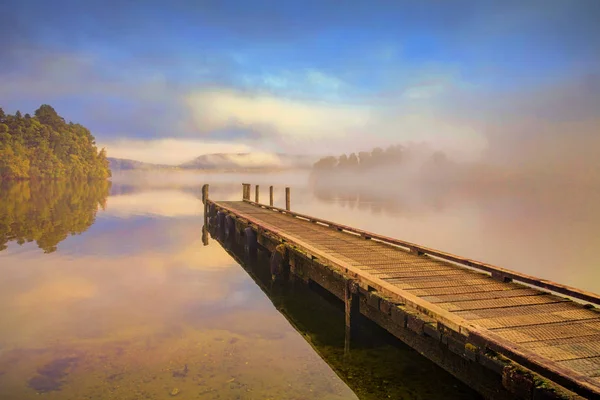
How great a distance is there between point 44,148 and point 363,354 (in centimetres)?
10031

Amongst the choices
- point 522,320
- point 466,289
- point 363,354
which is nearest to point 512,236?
point 466,289

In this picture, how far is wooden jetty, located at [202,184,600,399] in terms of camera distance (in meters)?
4.37

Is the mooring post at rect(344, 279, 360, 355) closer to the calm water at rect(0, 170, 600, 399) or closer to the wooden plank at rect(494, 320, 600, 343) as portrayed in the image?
the calm water at rect(0, 170, 600, 399)

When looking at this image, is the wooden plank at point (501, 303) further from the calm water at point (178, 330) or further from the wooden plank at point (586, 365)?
the wooden plank at point (586, 365)

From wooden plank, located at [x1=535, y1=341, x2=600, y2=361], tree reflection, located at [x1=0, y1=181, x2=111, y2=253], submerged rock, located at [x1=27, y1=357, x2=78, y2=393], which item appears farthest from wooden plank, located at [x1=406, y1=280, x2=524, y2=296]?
tree reflection, located at [x1=0, y1=181, x2=111, y2=253]

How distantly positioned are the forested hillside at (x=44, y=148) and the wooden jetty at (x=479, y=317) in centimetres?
9033

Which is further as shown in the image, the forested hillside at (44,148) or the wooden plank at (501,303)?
the forested hillside at (44,148)

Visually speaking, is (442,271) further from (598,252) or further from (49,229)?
(49,229)

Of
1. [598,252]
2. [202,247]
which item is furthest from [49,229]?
[598,252]

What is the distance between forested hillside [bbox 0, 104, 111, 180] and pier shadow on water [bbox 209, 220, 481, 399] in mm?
88615

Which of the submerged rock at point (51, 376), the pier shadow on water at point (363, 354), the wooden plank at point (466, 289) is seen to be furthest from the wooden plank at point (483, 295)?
the submerged rock at point (51, 376)

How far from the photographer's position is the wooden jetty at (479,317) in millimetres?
4371

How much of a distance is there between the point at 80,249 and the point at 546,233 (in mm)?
27464

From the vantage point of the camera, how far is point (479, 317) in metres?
6.10
